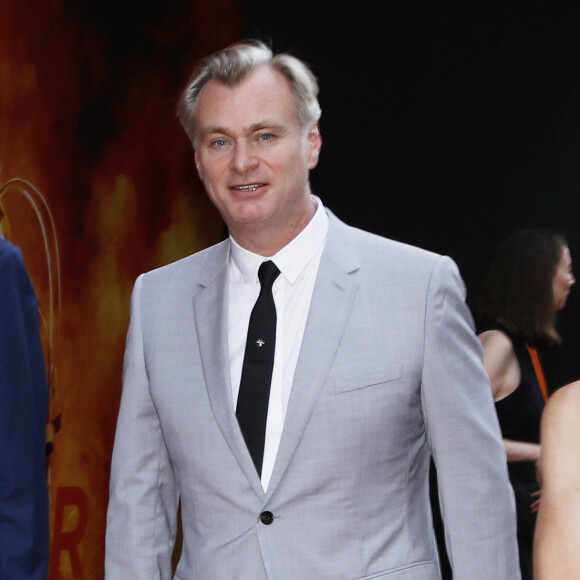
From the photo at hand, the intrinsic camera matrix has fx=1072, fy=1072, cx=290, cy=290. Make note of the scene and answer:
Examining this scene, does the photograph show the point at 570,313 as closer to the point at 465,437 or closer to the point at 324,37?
the point at 324,37

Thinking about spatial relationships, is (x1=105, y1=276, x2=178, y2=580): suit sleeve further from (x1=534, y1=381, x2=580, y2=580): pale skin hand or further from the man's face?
(x1=534, y1=381, x2=580, y2=580): pale skin hand

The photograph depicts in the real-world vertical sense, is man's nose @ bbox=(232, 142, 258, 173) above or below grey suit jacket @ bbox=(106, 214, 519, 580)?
above

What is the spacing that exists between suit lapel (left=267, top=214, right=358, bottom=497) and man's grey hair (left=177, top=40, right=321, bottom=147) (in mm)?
299

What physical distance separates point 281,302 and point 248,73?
0.51m

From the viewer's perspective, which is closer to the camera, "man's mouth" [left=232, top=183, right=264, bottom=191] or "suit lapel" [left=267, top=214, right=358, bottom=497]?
"suit lapel" [left=267, top=214, right=358, bottom=497]

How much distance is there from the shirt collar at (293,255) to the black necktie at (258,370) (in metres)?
0.03

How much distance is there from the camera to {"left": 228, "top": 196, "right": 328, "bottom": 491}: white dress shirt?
7.21 ft

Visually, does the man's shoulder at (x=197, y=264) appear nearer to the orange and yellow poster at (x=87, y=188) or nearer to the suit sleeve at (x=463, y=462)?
the suit sleeve at (x=463, y=462)

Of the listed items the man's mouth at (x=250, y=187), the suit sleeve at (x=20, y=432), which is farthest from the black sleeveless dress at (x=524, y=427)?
the suit sleeve at (x=20, y=432)

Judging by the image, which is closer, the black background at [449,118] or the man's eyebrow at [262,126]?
the man's eyebrow at [262,126]

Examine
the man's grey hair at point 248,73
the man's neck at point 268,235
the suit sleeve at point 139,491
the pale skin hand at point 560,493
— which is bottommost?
the suit sleeve at point 139,491

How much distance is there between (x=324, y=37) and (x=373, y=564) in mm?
3275

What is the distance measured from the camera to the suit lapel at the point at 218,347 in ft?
7.11

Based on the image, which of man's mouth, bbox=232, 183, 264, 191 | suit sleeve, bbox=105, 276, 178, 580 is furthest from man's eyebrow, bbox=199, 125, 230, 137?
suit sleeve, bbox=105, 276, 178, 580
